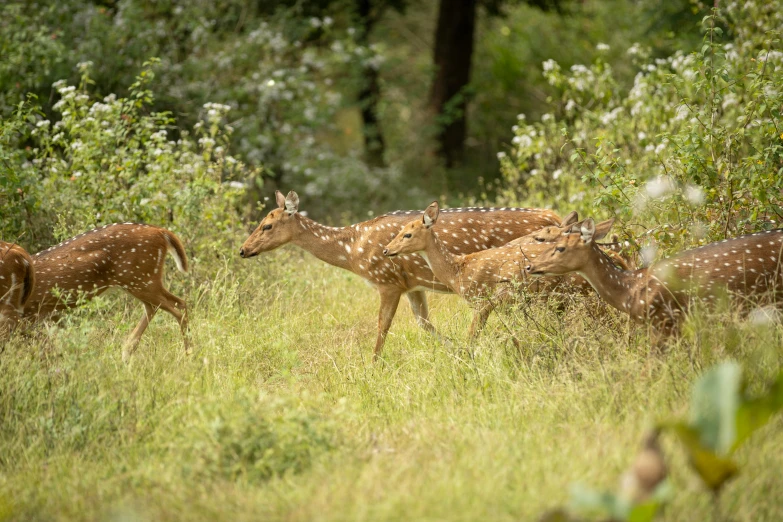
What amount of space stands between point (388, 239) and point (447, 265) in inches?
31.3

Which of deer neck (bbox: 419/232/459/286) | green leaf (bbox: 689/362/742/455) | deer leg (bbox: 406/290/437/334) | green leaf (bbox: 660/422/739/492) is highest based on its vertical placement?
green leaf (bbox: 689/362/742/455)

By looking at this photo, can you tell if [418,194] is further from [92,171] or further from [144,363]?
[144,363]

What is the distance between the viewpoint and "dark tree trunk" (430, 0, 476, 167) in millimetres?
18500

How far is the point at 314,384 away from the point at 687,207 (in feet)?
10.8

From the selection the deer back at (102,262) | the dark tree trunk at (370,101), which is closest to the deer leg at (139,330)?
the deer back at (102,262)

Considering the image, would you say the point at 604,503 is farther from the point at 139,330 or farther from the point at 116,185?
the point at 116,185

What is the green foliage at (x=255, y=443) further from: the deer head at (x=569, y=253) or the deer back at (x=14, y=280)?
the deer back at (x=14, y=280)

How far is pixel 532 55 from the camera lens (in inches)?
877

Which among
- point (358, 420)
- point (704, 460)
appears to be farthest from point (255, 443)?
point (704, 460)

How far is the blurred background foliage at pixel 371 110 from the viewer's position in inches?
299

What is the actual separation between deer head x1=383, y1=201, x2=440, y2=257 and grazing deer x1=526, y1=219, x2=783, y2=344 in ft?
3.96

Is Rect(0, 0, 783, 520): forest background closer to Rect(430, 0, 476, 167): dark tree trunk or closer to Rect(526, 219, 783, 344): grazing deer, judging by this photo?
Rect(526, 219, 783, 344): grazing deer

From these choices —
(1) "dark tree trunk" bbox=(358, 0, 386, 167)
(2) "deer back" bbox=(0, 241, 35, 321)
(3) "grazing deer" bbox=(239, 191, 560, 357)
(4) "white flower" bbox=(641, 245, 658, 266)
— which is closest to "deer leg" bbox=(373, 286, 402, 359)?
(3) "grazing deer" bbox=(239, 191, 560, 357)

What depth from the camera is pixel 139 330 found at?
784cm
